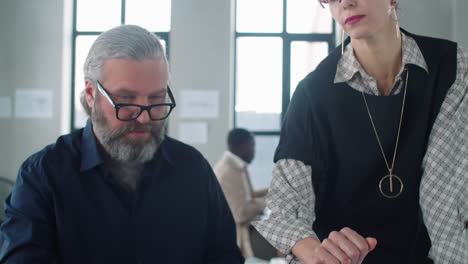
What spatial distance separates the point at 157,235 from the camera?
50.0 inches

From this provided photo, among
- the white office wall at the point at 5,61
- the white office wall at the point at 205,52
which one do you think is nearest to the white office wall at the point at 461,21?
the white office wall at the point at 205,52

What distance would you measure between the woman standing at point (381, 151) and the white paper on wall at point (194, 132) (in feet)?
Answer: 12.0

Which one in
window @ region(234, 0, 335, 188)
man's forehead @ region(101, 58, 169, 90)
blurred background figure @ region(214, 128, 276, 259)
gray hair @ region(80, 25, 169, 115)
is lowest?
blurred background figure @ region(214, 128, 276, 259)

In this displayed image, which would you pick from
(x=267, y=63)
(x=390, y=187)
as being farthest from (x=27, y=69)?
(x=390, y=187)

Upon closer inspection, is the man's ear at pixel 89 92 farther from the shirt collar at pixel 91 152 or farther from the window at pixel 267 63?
the window at pixel 267 63

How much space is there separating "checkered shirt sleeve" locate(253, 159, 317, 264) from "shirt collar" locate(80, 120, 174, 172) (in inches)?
15.9

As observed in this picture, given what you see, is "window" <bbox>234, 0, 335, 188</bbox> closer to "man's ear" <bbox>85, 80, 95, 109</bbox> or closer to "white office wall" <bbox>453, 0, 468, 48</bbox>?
"white office wall" <bbox>453, 0, 468, 48</bbox>

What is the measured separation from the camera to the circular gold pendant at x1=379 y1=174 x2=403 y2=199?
109cm

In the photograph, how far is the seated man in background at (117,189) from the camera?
1175mm

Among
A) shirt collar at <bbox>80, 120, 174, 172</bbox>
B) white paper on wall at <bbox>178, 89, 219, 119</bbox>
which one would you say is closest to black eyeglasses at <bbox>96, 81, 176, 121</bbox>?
shirt collar at <bbox>80, 120, 174, 172</bbox>

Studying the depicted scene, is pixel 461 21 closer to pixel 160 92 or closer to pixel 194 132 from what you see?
pixel 194 132

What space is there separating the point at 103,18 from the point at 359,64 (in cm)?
463

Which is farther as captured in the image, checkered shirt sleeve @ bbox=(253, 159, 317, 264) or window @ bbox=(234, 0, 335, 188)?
window @ bbox=(234, 0, 335, 188)

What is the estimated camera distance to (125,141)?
123 cm
